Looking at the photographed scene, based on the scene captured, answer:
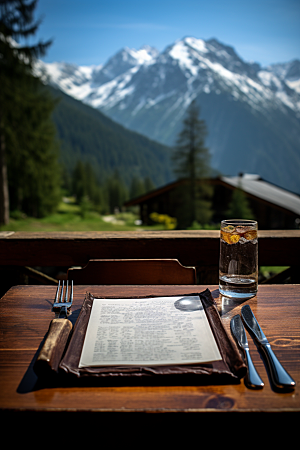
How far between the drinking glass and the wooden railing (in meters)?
0.54

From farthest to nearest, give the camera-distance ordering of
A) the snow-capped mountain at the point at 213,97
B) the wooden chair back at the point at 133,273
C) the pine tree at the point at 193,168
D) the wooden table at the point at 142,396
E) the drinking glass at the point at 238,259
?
the snow-capped mountain at the point at 213,97
the pine tree at the point at 193,168
the wooden chair back at the point at 133,273
the drinking glass at the point at 238,259
the wooden table at the point at 142,396

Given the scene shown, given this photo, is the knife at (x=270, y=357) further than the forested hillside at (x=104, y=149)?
No

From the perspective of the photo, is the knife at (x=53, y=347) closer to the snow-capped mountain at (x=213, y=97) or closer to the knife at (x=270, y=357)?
the knife at (x=270, y=357)

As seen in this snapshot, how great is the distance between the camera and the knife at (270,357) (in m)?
0.49

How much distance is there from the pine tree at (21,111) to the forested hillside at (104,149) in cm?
4890

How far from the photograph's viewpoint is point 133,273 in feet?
3.68

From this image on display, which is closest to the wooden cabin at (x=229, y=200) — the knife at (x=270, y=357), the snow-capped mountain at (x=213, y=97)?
the knife at (x=270, y=357)

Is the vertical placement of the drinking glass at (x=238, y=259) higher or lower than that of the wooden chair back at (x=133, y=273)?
Answer: higher

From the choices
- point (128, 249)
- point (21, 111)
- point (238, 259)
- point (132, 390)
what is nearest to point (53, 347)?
point (132, 390)

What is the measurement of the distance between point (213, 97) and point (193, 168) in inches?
4312

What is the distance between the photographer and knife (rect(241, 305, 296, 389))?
49 centimetres
